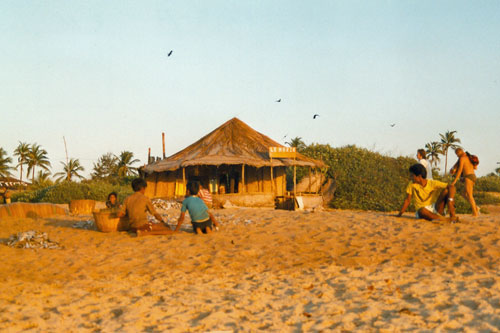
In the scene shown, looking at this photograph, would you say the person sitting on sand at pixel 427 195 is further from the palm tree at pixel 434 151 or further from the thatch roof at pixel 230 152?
the palm tree at pixel 434 151

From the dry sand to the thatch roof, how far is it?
9.16m

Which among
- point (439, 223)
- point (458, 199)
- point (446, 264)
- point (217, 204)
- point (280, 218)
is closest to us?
point (446, 264)

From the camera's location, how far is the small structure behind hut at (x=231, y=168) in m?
18.9

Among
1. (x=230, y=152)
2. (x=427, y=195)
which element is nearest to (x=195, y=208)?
(x=427, y=195)

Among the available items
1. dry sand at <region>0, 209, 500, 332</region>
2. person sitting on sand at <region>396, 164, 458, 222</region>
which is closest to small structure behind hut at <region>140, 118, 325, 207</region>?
dry sand at <region>0, 209, 500, 332</region>

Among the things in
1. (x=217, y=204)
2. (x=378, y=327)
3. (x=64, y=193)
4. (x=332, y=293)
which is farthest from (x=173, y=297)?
(x=64, y=193)

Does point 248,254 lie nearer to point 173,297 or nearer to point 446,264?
point 173,297

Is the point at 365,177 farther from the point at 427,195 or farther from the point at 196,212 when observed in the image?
the point at 196,212

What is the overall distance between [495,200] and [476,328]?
29.2 m

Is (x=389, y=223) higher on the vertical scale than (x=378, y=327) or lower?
higher

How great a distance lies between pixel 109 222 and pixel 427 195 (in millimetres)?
6821

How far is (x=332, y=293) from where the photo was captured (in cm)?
505

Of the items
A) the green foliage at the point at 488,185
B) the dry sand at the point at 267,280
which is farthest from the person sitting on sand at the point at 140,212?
the green foliage at the point at 488,185

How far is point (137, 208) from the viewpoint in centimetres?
898
